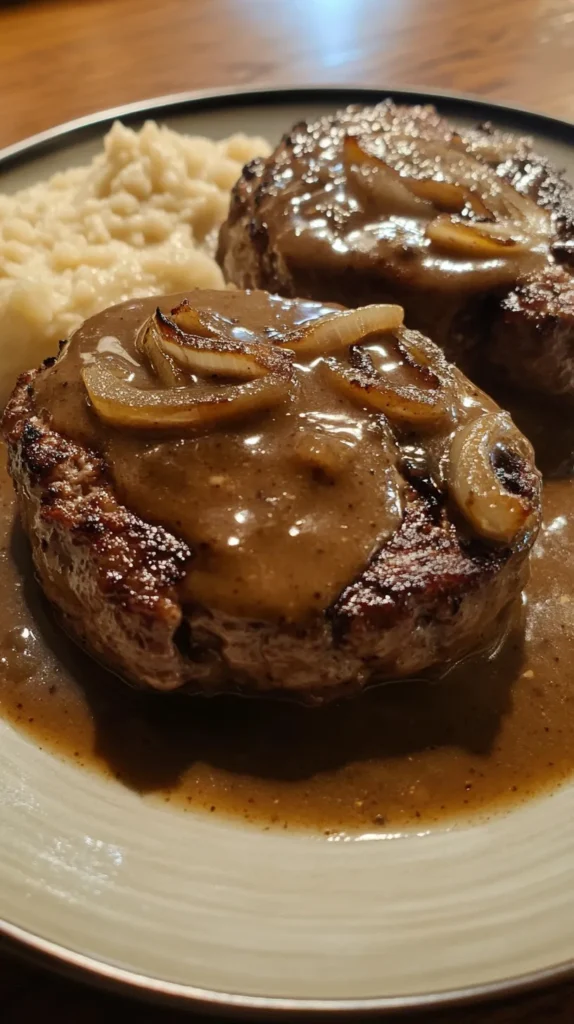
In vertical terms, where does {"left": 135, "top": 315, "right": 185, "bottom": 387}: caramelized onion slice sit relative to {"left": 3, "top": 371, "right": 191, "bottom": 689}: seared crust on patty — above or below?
above

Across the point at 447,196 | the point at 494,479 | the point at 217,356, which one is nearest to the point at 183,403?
the point at 217,356

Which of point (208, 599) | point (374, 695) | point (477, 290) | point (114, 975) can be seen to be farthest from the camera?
point (477, 290)

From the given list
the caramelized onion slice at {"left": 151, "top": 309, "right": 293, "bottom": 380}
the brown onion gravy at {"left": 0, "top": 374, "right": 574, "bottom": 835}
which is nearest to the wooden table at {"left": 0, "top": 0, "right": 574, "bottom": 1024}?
the caramelized onion slice at {"left": 151, "top": 309, "right": 293, "bottom": 380}

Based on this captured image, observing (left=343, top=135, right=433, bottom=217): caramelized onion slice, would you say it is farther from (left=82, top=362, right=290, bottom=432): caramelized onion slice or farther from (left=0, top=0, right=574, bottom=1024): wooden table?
(left=0, top=0, right=574, bottom=1024): wooden table

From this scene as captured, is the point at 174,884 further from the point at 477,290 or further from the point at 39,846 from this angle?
the point at 477,290

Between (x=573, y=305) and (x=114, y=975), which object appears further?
(x=573, y=305)

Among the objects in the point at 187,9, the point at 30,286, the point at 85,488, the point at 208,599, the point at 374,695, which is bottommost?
the point at 374,695

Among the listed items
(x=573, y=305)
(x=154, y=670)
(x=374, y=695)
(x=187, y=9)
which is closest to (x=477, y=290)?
(x=573, y=305)
